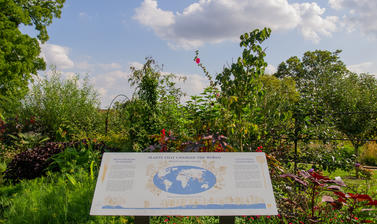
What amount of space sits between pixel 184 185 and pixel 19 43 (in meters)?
15.7

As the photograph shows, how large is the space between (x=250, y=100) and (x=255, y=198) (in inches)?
75.2

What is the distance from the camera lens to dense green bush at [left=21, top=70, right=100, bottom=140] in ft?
28.8

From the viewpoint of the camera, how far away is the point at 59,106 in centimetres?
891

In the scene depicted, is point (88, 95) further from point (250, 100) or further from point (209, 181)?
point (209, 181)

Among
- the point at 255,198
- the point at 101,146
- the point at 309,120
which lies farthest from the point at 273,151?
the point at 101,146

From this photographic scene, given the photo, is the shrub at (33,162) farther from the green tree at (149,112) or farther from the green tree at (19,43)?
the green tree at (19,43)

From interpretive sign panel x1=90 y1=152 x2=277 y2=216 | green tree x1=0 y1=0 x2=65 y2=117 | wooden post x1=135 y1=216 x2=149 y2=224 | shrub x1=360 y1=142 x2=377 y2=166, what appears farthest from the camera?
green tree x1=0 y1=0 x2=65 y2=117

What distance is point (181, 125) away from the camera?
17.7ft

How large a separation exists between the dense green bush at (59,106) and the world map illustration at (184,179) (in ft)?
21.6

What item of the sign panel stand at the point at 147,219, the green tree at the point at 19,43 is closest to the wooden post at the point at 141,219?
the sign panel stand at the point at 147,219

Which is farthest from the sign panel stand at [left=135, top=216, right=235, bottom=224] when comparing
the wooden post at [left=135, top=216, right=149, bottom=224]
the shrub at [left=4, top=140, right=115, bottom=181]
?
the shrub at [left=4, top=140, right=115, bottom=181]

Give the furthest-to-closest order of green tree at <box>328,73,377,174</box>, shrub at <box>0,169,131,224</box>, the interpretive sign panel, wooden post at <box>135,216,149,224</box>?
green tree at <box>328,73,377,174</box> → shrub at <box>0,169,131,224</box> → wooden post at <box>135,216,149,224</box> → the interpretive sign panel

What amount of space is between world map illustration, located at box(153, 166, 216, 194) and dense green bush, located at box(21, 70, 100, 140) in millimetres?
6588

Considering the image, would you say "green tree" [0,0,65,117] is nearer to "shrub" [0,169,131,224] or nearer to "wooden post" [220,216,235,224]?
"shrub" [0,169,131,224]
